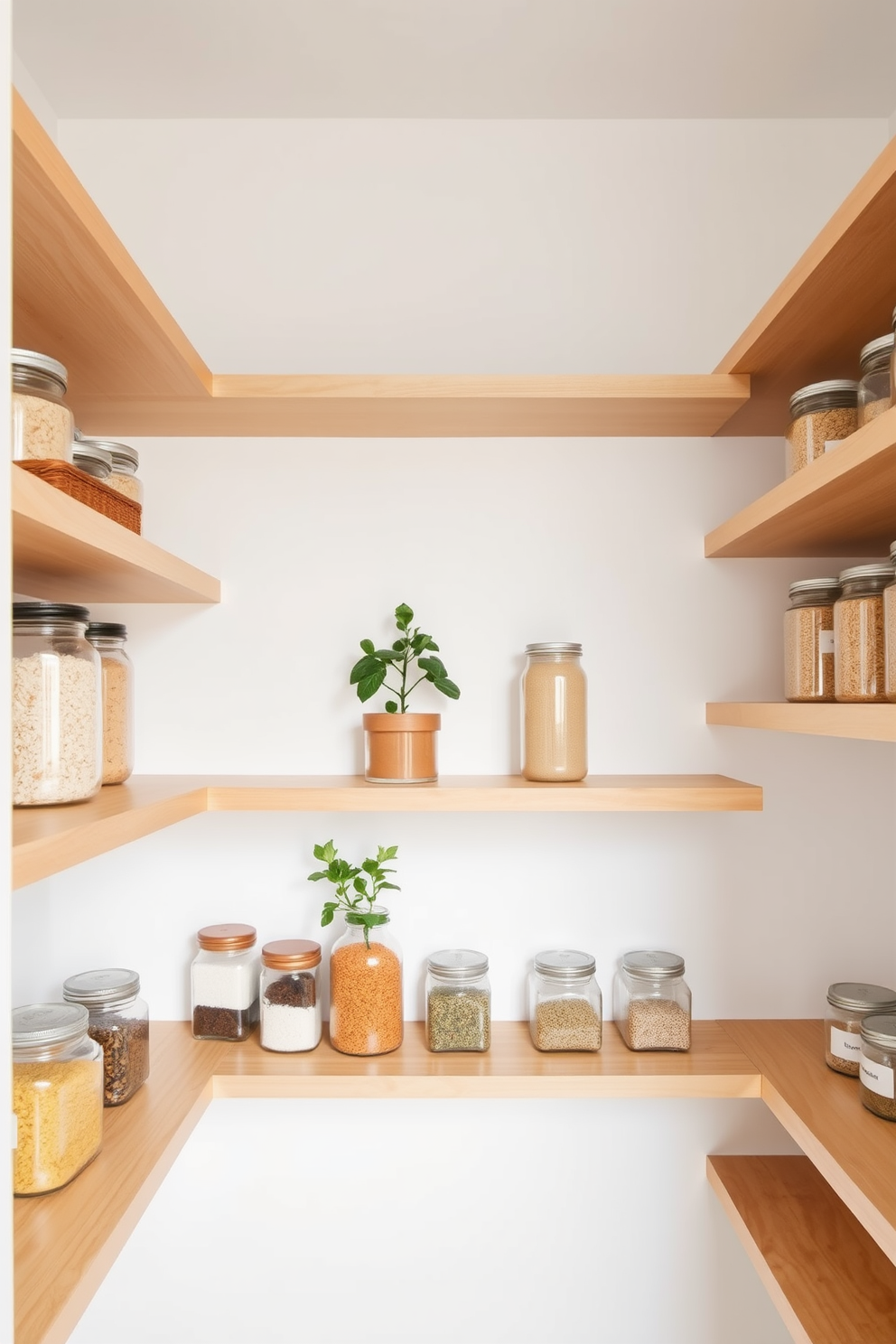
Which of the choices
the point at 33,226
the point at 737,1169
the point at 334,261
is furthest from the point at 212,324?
the point at 737,1169

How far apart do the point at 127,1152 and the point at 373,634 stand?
30.5 inches

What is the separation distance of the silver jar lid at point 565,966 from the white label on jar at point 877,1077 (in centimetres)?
38

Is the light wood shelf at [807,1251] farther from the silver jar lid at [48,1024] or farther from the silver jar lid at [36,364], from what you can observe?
the silver jar lid at [36,364]

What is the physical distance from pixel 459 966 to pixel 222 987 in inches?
14.2

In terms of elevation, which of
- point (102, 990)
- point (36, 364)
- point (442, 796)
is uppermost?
point (36, 364)

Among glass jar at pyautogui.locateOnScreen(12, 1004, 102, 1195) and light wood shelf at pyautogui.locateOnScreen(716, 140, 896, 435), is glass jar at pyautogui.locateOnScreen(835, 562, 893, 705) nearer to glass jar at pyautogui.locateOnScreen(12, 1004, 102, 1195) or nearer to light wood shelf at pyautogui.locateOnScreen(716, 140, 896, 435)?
light wood shelf at pyautogui.locateOnScreen(716, 140, 896, 435)

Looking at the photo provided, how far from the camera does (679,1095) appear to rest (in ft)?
3.98

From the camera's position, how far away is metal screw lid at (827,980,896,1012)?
1190 millimetres

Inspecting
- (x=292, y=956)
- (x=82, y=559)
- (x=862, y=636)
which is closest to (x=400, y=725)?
(x=292, y=956)

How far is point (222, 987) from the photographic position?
4.41 feet

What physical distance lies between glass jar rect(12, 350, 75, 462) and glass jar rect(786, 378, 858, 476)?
2.77ft

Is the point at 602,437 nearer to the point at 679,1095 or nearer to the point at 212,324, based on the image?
the point at 212,324

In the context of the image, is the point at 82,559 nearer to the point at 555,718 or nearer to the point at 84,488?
the point at 84,488

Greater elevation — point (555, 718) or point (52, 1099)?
point (555, 718)
